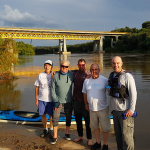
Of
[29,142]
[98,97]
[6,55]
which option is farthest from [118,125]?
[6,55]

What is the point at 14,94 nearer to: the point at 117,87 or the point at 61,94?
the point at 61,94

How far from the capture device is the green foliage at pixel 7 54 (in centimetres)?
1600

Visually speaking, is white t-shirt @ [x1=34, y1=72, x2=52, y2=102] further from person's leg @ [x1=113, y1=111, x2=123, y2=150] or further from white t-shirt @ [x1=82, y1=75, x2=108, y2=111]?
person's leg @ [x1=113, y1=111, x2=123, y2=150]

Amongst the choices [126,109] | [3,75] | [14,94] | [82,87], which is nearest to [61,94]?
[82,87]

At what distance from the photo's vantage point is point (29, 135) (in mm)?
5012


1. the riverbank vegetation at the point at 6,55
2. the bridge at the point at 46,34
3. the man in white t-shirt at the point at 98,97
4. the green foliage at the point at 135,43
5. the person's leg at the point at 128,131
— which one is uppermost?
the bridge at the point at 46,34

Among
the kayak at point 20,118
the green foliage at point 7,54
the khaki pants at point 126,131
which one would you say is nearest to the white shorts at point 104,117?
the khaki pants at point 126,131

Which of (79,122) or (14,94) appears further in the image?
(14,94)

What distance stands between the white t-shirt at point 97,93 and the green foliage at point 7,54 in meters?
13.6

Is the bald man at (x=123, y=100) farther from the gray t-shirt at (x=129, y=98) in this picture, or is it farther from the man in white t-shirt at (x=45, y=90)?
the man in white t-shirt at (x=45, y=90)

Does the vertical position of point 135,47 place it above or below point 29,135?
above

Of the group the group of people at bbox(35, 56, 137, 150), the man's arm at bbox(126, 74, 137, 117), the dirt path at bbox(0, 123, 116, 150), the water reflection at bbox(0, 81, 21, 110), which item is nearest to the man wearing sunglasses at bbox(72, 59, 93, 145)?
the group of people at bbox(35, 56, 137, 150)

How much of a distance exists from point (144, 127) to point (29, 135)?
3.82 metres

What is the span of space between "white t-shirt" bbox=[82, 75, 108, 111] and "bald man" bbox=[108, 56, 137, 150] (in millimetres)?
330
